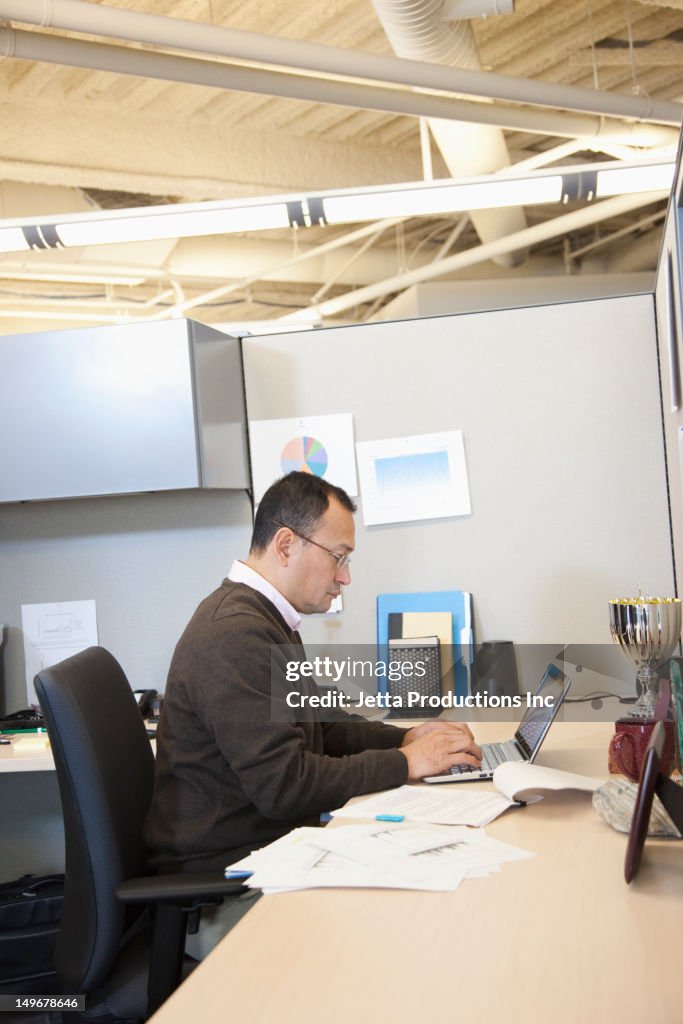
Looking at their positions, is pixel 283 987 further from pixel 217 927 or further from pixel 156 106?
pixel 156 106

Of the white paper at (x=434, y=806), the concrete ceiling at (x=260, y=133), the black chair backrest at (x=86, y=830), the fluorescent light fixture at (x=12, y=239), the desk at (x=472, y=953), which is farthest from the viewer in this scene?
the concrete ceiling at (x=260, y=133)

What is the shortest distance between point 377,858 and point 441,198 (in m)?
2.13

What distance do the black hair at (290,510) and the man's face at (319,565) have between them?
0.7 inches

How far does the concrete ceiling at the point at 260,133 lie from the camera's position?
3.64m

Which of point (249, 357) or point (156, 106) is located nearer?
point (249, 357)

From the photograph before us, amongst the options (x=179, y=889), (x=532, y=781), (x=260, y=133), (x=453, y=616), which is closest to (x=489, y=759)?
(x=532, y=781)

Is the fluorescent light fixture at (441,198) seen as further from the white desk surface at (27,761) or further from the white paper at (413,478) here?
the white desk surface at (27,761)

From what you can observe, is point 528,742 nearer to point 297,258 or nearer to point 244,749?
point 244,749

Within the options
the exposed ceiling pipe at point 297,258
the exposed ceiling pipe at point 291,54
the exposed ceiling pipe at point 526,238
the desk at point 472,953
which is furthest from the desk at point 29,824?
the exposed ceiling pipe at point 526,238

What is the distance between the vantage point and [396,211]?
298 cm

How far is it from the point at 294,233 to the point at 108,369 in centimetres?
370

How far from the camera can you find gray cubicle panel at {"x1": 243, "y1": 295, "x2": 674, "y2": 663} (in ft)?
8.70

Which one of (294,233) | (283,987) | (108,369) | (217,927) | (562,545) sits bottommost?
(217,927)

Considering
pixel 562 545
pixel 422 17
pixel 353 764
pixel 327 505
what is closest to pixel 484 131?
pixel 422 17
